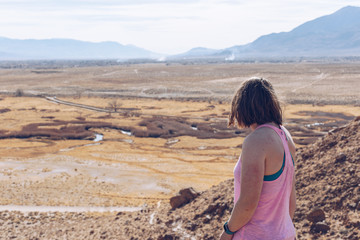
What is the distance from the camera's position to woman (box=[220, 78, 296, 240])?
99.0 inches

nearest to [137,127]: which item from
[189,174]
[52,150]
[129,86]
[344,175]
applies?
[52,150]

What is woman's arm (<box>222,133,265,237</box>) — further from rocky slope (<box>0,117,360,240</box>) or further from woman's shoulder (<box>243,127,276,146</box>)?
rocky slope (<box>0,117,360,240</box>)

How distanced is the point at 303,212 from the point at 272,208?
5151 mm

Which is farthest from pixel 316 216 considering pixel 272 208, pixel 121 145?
pixel 121 145

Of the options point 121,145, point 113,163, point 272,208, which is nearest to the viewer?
point 272,208

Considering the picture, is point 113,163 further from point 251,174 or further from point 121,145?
point 251,174

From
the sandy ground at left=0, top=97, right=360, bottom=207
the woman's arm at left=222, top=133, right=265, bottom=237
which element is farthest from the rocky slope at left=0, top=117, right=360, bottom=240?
the sandy ground at left=0, top=97, right=360, bottom=207

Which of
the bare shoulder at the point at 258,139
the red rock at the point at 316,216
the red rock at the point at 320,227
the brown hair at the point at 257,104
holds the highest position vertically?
the brown hair at the point at 257,104

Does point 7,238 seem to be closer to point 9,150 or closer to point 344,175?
point 344,175

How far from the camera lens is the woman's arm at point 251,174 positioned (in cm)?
249

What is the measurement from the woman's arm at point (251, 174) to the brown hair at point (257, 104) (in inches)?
8.2

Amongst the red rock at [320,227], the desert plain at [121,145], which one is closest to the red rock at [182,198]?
the red rock at [320,227]

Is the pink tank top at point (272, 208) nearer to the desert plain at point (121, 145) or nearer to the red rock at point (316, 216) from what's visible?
the desert plain at point (121, 145)

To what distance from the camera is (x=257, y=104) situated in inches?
106
